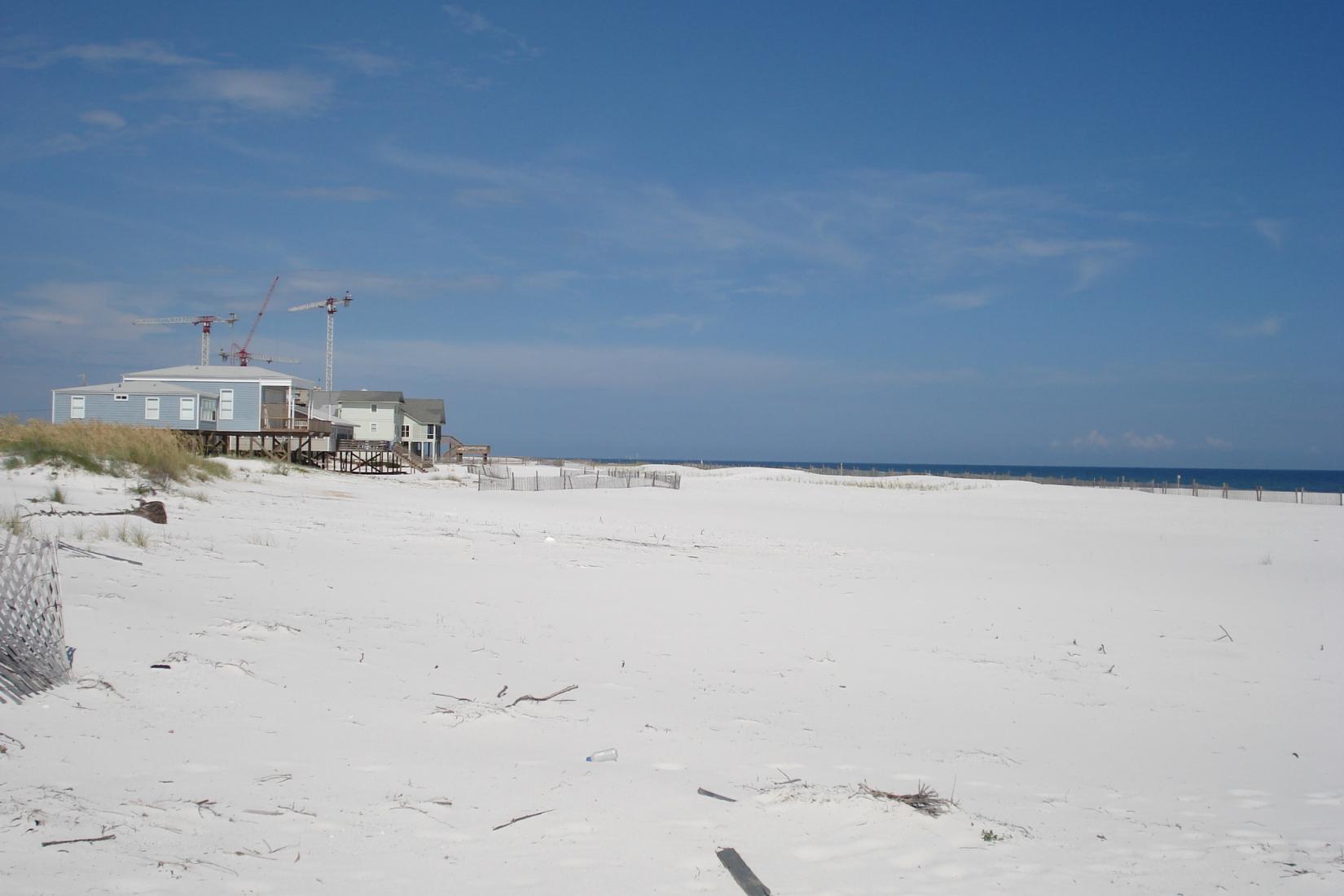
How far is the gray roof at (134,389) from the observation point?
134 feet

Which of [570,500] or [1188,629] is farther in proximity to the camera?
[570,500]

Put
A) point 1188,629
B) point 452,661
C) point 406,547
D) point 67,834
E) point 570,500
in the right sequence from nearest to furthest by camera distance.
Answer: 1. point 67,834
2. point 452,661
3. point 1188,629
4. point 406,547
5. point 570,500

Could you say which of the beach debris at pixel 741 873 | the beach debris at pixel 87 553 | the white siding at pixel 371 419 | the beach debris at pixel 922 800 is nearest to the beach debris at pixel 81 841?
the beach debris at pixel 741 873

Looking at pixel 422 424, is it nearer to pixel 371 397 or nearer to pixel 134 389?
pixel 371 397

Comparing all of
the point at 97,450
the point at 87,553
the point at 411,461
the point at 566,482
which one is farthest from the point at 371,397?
the point at 87,553

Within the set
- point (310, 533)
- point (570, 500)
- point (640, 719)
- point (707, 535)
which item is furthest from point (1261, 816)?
point (570, 500)

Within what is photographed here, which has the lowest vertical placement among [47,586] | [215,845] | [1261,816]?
[1261,816]

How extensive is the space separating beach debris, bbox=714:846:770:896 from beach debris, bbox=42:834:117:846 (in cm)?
262

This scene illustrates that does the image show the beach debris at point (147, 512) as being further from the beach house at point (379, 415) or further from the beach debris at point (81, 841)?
the beach house at point (379, 415)

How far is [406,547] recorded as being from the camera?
14.2m

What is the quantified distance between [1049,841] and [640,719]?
2864mm

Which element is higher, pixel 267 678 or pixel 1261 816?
pixel 267 678

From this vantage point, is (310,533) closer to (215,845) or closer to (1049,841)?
(215,845)

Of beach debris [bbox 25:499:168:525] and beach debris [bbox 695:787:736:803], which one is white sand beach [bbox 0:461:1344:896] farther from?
beach debris [bbox 25:499:168:525]
